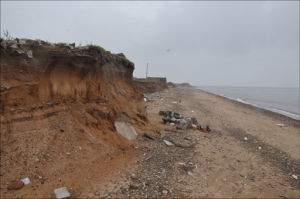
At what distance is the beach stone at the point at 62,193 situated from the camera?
3.59 metres

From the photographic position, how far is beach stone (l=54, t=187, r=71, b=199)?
141 inches

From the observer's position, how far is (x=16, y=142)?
4449 millimetres

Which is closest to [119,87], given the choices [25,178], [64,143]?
[64,143]

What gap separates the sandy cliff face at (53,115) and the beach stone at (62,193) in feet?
1.13

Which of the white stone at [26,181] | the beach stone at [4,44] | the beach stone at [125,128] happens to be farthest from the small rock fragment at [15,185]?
the beach stone at [125,128]

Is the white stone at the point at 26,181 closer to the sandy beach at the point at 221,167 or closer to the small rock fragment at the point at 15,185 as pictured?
the small rock fragment at the point at 15,185

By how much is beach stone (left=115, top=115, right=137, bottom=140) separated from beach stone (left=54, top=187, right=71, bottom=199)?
12.1ft

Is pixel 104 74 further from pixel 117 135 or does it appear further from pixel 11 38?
pixel 11 38

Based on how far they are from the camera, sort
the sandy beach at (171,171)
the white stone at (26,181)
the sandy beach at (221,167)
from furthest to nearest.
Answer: the sandy beach at (221,167)
the sandy beach at (171,171)
the white stone at (26,181)

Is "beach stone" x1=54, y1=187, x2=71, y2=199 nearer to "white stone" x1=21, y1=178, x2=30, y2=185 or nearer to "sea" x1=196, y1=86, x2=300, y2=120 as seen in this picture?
"white stone" x1=21, y1=178, x2=30, y2=185

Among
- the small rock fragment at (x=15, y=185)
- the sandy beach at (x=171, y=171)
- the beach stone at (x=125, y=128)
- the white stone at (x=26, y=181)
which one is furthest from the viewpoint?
the beach stone at (x=125, y=128)

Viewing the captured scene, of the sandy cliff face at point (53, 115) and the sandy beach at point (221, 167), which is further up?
the sandy cliff face at point (53, 115)

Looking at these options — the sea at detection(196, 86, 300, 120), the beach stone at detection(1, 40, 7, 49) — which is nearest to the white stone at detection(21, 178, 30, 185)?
the beach stone at detection(1, 40, 7, 49)

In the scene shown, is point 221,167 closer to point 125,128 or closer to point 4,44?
point 125,128
